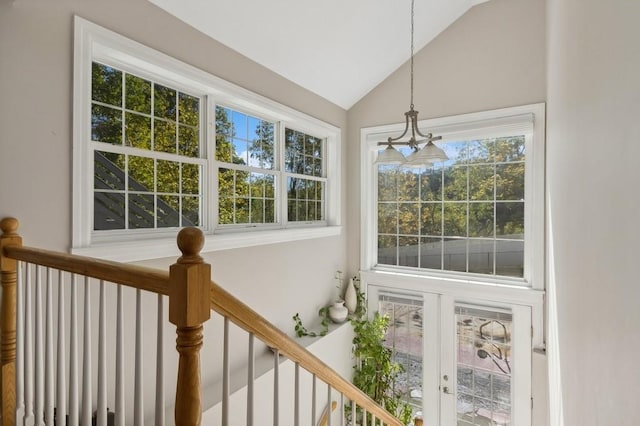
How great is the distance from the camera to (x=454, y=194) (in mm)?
3584

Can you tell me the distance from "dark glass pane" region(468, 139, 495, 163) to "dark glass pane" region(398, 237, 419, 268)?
3.54 ft

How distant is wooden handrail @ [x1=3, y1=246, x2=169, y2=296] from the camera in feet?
2.83

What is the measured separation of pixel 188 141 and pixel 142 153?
0.39 metres

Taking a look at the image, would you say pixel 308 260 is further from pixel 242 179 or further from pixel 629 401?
pixel 629 401

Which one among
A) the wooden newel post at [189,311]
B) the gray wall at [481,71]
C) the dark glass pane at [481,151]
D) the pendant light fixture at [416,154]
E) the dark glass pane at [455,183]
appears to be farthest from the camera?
the dark glass pane at [455,183]

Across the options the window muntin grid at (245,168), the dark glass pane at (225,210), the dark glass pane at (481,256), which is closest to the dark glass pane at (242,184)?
the window muntin grid at (245,168)

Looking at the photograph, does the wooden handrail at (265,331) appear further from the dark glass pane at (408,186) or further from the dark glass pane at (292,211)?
the dark glass pane at (408,186)

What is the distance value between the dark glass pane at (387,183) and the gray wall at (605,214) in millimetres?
2774

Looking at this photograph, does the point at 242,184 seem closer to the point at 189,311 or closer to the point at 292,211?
the point at 292,211

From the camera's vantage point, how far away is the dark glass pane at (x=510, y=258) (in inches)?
128

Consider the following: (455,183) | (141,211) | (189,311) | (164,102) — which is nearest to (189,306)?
(189,311)

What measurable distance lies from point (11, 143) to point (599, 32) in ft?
7.08

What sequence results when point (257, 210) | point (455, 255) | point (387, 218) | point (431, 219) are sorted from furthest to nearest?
point (387, 218) < point (431, 219) < point (455, 255) < point (257, 210)

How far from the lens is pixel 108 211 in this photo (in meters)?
1.90
